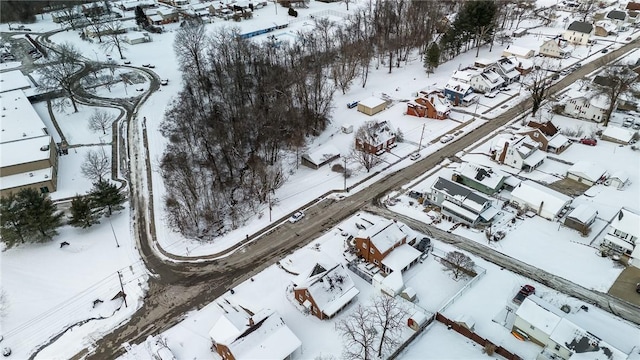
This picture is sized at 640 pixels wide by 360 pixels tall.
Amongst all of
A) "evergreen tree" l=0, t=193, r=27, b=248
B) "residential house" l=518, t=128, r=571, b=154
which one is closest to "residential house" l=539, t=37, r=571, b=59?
"residential house" l=518, t=128, r=571, b=154

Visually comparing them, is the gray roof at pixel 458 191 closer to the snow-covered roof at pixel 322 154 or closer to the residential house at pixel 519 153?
the residential house at pixel 519 153

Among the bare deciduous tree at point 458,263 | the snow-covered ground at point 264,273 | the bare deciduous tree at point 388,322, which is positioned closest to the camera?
the bare deciduous tree at point 388,322

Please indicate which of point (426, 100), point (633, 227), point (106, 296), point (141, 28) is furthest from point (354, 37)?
point (106, 296)

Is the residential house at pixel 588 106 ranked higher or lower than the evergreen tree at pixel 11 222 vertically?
lower

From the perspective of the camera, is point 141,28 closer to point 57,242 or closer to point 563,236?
point 57,242

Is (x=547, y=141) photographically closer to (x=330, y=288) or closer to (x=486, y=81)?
(x=486, y=81)

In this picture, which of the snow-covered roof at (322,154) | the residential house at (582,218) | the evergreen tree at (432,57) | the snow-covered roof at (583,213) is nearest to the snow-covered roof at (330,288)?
the snow-covered roof at (322,154)

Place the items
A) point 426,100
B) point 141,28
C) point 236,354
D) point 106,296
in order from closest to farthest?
1. point 236,354
2. point 106,296
3. point 426,100
4. point 141,28
